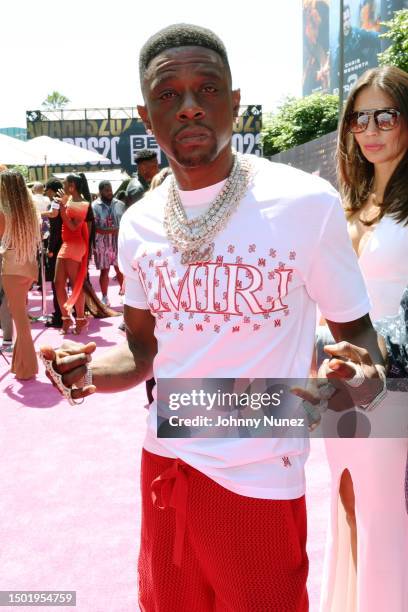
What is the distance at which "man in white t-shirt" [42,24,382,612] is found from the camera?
4.68ft

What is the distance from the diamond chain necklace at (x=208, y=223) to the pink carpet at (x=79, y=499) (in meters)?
1.85

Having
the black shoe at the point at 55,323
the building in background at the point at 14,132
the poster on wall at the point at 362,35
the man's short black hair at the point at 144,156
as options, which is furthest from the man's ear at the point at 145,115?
the building in background at the point at 14,132

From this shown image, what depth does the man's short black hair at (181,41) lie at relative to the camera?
58.1 inches

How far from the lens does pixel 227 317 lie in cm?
146

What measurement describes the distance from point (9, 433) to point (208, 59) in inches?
154

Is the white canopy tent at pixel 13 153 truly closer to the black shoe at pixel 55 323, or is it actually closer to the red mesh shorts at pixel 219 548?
the black shoe at pixel 55 323

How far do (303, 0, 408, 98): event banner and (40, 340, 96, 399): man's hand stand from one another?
212ft

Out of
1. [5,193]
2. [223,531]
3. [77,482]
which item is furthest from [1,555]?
[5,193]

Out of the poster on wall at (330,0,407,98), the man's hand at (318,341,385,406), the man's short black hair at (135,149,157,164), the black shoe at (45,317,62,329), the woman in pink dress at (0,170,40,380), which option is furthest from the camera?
the poster on wall at (330,0,407,98)

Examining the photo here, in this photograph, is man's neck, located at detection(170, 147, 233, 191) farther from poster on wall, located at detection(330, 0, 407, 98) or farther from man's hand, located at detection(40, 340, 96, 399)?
poster on wall, located at detection(330, 0, 407, 98)

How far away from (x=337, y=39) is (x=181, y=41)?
101 metres

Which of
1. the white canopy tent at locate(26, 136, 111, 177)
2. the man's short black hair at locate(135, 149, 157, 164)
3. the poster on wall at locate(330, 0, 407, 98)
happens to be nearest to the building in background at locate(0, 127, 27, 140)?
the poster on wall at locate(330, 0, 407, 98)

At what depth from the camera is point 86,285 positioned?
9164 mm

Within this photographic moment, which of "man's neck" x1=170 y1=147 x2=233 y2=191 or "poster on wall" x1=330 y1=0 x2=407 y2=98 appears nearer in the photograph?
"man's neck" x1=170 y1=147 x2=233 y2=191
